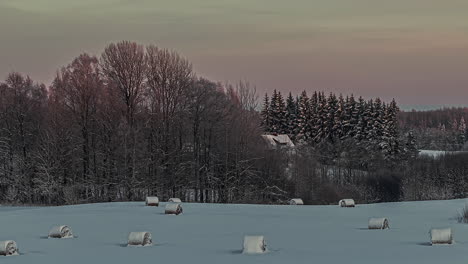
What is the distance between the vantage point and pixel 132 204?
26719 mm

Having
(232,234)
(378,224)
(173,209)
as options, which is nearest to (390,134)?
(173,209)

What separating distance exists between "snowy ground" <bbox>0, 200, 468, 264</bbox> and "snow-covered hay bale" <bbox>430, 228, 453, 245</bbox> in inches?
→ 9.6

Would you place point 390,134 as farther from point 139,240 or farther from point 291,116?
point 139,240

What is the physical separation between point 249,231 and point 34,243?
19.4 ft

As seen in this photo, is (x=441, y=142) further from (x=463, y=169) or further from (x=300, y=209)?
(x=300, y=209)

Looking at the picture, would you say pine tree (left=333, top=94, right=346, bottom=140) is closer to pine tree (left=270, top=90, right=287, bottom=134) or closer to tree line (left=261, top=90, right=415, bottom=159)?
tree line (left=261, top=90, right=415, bottom=159)

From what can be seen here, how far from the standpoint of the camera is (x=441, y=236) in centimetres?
1405

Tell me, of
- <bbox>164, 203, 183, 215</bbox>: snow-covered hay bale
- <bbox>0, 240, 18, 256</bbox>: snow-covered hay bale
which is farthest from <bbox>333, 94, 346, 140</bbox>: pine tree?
<bbox>0, 240, 18, 256</bbox>: snow-covered hay bale

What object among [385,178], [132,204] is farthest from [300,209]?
[385,178]

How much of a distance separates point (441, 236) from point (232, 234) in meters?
5.83

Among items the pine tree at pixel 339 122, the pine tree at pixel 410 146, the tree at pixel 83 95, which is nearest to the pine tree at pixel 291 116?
the pine tree at pixel 339 122

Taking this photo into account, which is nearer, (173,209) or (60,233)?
(60,233)

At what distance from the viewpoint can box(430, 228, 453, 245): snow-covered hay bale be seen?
14.0 meters

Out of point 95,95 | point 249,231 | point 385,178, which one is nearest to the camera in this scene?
point 249,231
